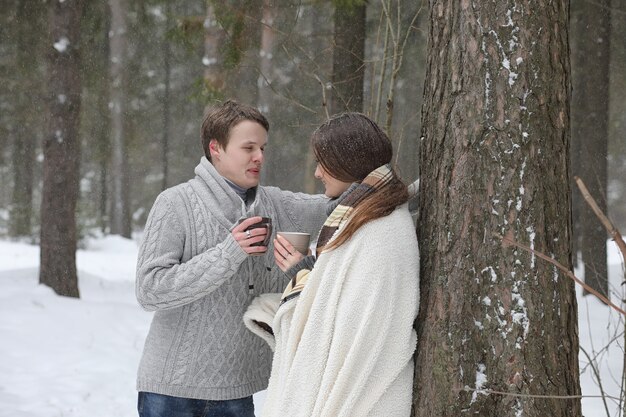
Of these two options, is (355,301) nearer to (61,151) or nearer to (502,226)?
(502,226)

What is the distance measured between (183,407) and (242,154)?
3.19 feet

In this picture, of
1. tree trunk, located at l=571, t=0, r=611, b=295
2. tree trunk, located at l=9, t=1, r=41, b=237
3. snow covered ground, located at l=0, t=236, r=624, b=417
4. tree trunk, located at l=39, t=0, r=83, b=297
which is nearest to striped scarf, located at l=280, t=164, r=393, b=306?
snow covered ground, located at l=0, t=236, r=624, b=417

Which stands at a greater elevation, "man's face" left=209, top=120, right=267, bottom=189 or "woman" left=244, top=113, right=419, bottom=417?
"man's face" left=209, top=120, right=267, bottom=189

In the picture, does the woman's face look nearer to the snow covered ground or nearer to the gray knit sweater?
the gray knit sweater

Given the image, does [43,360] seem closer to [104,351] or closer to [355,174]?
[104,351]

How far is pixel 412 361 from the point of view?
2.26 metres

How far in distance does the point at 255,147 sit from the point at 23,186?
2100 centimetres

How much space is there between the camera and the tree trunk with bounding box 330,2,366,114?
285 inches

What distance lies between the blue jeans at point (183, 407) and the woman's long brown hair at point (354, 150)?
3.33ft

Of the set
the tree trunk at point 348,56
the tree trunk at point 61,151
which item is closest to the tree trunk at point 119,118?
the tree trunk at point 61,151

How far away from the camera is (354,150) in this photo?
2.27m

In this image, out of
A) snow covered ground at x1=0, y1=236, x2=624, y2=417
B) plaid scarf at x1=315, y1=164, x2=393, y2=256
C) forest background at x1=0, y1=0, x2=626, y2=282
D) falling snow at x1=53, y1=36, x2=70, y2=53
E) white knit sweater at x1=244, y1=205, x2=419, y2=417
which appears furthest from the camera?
falling snow at x1=53, y1=36, x2=70, y2=53

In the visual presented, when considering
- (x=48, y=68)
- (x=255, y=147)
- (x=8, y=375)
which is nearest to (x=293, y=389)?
(x=255, y=147)

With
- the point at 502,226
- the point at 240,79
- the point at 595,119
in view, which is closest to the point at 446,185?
the point at 502,226
